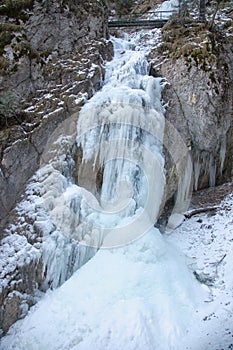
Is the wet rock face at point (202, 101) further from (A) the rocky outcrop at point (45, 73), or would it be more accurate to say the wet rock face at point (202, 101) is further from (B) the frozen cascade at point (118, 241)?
(A) the rocky outcrop at point (45, 73)

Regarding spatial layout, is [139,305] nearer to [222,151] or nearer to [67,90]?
[222,151]

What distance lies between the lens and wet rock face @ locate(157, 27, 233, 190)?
11227 mm

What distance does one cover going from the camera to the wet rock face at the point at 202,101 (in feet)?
36.8

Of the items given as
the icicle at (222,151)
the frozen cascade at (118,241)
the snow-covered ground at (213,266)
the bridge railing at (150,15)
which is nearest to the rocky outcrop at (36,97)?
the frozen cascade at (118,241)

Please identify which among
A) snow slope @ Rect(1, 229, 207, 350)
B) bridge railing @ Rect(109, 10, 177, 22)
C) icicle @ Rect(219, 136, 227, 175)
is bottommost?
snow slope @ Rect(1, 229, 207, 350)

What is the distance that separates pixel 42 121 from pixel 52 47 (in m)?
3.78

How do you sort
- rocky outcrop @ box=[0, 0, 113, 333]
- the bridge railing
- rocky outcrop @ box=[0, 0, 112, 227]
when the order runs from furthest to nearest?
the bridge railing < rocky outcrop @ box=[0, 0, 112, 227] < rocky outcrop @ box=[0, 0, 113, 333]

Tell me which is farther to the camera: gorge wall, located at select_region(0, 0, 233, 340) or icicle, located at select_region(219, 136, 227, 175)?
icicle, located at select_region(219, 136, 227, 175)

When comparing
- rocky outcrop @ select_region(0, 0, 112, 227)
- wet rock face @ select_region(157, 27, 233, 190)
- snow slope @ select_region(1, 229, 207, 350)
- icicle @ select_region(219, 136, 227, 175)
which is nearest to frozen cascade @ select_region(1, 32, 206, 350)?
snow slope @ select_region(1, 229, 207, 350)

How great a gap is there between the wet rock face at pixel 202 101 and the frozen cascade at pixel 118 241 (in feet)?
2.81

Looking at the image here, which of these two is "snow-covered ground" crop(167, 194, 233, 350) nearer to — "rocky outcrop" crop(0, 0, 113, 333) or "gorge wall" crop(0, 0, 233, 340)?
"gorge wall" crop(0, 0, 233, 340)

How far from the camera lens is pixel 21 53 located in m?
10.7

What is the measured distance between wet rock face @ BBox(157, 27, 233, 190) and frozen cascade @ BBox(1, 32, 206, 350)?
2.81ft

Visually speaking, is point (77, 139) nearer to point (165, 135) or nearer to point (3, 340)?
point (165, 135)
